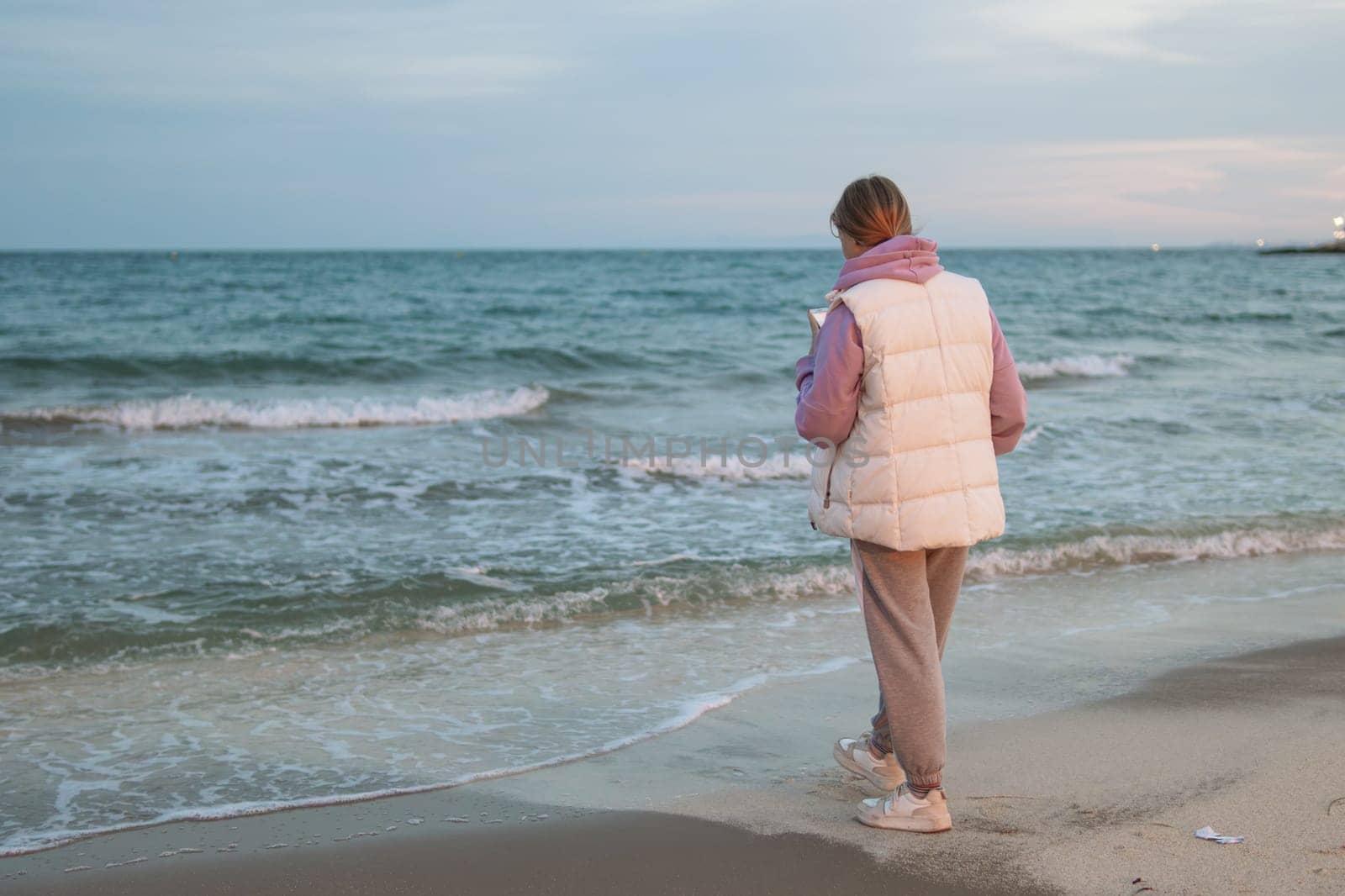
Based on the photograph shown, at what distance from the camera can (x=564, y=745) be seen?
4023 millimetres

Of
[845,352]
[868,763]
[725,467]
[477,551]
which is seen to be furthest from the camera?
[725,467]

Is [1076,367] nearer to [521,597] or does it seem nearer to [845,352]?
[521,597]

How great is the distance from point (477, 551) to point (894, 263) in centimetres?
459

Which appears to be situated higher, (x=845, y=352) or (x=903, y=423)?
(x=845, y=352)

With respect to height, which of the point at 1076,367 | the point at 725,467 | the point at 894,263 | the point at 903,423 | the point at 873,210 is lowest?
the point at 725,467

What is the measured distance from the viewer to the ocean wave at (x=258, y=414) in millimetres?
12438

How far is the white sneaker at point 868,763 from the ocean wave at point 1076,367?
14.2 m

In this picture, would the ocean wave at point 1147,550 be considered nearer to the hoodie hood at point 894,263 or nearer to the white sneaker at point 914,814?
the white sneaker at point 914,814

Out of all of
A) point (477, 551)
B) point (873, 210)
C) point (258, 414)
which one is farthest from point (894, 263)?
point (258, 414)

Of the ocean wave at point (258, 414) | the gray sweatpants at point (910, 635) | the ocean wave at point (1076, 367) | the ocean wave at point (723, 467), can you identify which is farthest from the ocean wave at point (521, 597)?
the ocean wave at point (1076, 367)

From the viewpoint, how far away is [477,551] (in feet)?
22.9

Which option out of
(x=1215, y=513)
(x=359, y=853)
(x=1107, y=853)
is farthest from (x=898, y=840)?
(x=1215, y=513)

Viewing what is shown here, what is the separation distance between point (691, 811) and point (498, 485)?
5.84 meters

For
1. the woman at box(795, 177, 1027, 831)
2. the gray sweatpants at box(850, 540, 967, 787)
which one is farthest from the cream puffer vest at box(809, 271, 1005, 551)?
the gray sweatpants at box(850, 540, 967, 787)
